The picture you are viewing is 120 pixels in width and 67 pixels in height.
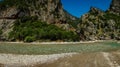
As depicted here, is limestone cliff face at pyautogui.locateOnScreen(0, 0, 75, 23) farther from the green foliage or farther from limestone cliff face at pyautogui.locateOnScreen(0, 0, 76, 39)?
the green foliage

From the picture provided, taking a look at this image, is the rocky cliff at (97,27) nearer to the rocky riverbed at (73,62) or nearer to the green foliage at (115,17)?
the green foliage at (115,17)

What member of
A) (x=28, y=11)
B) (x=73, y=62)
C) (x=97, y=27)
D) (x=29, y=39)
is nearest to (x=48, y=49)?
(x=73, y=62)

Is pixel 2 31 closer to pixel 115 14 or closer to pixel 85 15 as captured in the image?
pixel 85 15

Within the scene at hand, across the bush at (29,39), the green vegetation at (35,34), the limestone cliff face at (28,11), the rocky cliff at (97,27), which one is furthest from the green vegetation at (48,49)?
the rocky cliff at (97,27)

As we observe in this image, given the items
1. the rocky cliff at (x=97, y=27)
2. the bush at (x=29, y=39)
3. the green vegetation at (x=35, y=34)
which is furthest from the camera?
the rocky cliff at (x=97, y=27)

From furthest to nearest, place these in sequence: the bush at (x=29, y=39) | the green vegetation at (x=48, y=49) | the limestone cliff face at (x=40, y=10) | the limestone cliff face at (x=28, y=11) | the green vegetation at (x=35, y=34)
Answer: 1. the limestone cliff face at (x=40, y=10)
2. the limestone cliff face at (x=28, y=11)
3. the green vegetation at (x=35, y=34)
4. the bush at (x=29, y=39)
5. the green vegetation at (x=48, y=49)

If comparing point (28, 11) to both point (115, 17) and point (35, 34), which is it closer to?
point (35, 34)

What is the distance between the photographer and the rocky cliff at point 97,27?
171 meters

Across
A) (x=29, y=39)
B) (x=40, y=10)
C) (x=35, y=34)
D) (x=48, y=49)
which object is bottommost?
(x=29, y=39)

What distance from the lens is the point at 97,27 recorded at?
174250mm

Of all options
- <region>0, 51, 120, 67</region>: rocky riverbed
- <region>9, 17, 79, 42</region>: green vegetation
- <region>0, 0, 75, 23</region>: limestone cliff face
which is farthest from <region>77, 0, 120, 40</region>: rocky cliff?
<region>0, 51, 120, 67</region>: rocky riverbed

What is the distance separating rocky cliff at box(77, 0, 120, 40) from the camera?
562 feet

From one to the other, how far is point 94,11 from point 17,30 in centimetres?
6973

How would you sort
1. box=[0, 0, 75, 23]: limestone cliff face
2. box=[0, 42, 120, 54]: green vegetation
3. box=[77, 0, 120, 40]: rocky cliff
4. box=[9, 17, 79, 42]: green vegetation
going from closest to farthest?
box=[0, 42, 120, 54]: green vegetation → box=[9, 17, 79, 42]: green vegetation → box=[0, 0, 75, 23]: limestone cliff face → box=[77, 0, 120, 40]: rocky cliff
